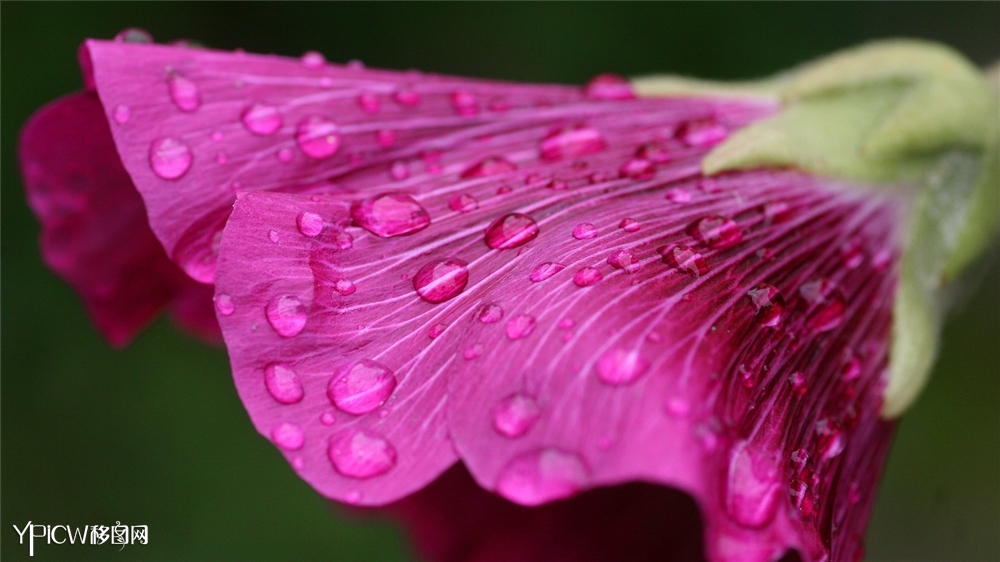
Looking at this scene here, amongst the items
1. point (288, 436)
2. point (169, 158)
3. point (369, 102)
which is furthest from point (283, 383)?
point (369, 102)

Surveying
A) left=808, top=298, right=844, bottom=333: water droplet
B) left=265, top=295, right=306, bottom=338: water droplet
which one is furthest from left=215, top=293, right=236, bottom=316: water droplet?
left=808, top=298, right=844, bottom=333: water droplet

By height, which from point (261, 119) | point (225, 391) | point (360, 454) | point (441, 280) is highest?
point (261, 119)

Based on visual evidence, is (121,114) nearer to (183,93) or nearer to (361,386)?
(183,93)

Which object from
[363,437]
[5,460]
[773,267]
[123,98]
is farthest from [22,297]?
[773,267]

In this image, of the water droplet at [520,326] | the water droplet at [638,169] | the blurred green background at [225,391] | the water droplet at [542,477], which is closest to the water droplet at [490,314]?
the water droplet at [520,326]

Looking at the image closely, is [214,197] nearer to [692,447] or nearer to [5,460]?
[692,447]

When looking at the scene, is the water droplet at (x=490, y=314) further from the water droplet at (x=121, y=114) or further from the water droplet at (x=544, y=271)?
the water droplet at (x=121, y=114)
